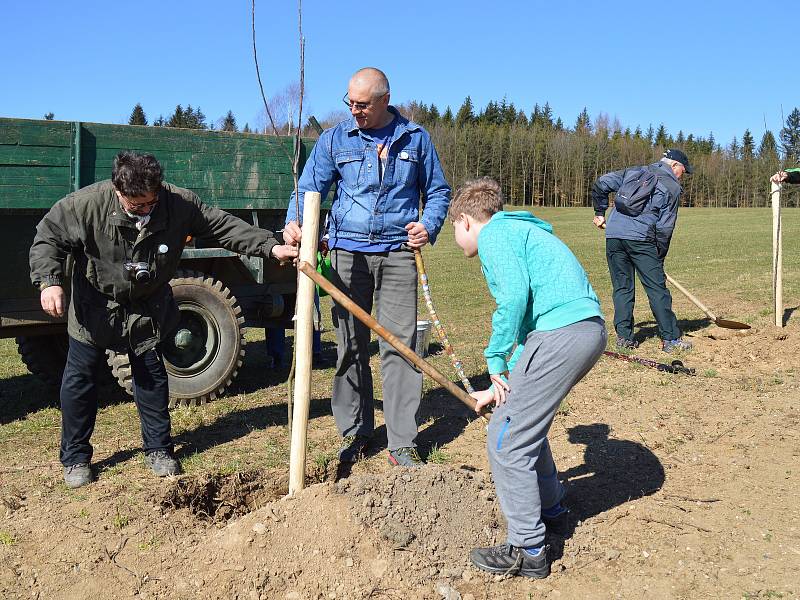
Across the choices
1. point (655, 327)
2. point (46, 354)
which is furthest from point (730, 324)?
point (46, 354)

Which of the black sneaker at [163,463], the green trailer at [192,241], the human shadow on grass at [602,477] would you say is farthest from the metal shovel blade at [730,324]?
the black sneaker at [163,463]

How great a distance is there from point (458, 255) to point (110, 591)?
2223 cm

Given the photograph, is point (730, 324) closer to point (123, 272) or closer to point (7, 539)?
point (123, 272)

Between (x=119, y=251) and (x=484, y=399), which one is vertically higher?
(x=119, y=251)

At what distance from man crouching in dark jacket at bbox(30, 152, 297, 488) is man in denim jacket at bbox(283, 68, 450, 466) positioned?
508mm

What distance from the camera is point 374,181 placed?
15.4 feet

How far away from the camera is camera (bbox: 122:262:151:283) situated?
4.54 metres

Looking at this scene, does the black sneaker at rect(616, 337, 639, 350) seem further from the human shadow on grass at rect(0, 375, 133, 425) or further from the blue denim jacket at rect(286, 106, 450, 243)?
the human shadow on grass at rect(0, 375, 133, 425)

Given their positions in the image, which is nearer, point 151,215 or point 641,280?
point 151,215

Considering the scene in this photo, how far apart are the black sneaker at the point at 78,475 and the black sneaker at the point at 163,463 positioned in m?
0.34

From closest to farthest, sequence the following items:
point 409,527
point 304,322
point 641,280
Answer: point 409,527 → point 304,322 → point 641,280

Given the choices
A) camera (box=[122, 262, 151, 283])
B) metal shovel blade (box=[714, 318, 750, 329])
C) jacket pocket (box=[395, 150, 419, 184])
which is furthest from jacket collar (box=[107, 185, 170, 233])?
metal shovel blade (box=[714, 318, 750, 329])

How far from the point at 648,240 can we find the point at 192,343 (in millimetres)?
4705

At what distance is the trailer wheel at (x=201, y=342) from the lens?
6.47 meters
